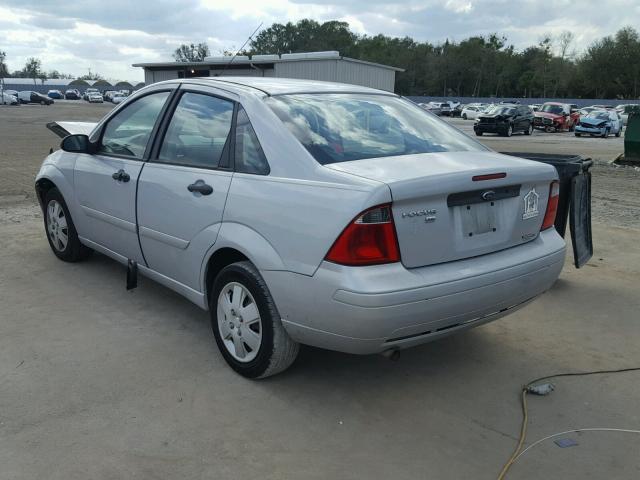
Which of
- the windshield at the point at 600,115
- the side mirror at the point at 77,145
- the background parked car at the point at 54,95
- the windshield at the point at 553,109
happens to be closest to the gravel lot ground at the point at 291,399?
the side mirror at the point at 77,145

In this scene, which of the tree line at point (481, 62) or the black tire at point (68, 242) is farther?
the tree line at point (481, 62)

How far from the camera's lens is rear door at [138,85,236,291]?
11.3 feet

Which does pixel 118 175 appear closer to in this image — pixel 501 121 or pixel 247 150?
pixel 247 150

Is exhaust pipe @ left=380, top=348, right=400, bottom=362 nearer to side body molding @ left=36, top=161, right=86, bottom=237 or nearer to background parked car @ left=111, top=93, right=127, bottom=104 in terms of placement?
side body molding @ left=36, top=161, right=86, bottom=237

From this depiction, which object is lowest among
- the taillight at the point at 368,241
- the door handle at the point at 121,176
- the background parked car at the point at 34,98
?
the taillight at the point at 368,241

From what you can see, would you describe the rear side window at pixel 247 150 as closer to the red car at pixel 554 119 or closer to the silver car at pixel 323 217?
the silver car at pixel 323 217

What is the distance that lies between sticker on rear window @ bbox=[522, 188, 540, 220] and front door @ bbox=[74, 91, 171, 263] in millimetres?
2501

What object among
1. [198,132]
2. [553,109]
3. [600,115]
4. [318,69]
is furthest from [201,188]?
[553,109]

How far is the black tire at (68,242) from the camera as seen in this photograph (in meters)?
5.20

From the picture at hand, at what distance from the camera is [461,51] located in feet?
343

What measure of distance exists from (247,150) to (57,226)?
291cm

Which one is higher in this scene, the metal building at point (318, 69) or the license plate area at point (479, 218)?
the metal building at point (318, 69)

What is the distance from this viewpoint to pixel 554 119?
34.8m

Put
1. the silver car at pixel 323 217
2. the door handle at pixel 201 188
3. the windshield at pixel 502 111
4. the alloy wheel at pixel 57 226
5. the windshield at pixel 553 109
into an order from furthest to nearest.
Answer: the windshield at pixel 553 109
the windshield at pixel 502 111
the alloy wheel at pixel 57 226
the door handle at pixel 201 188
the silver car at pixel 323 217
